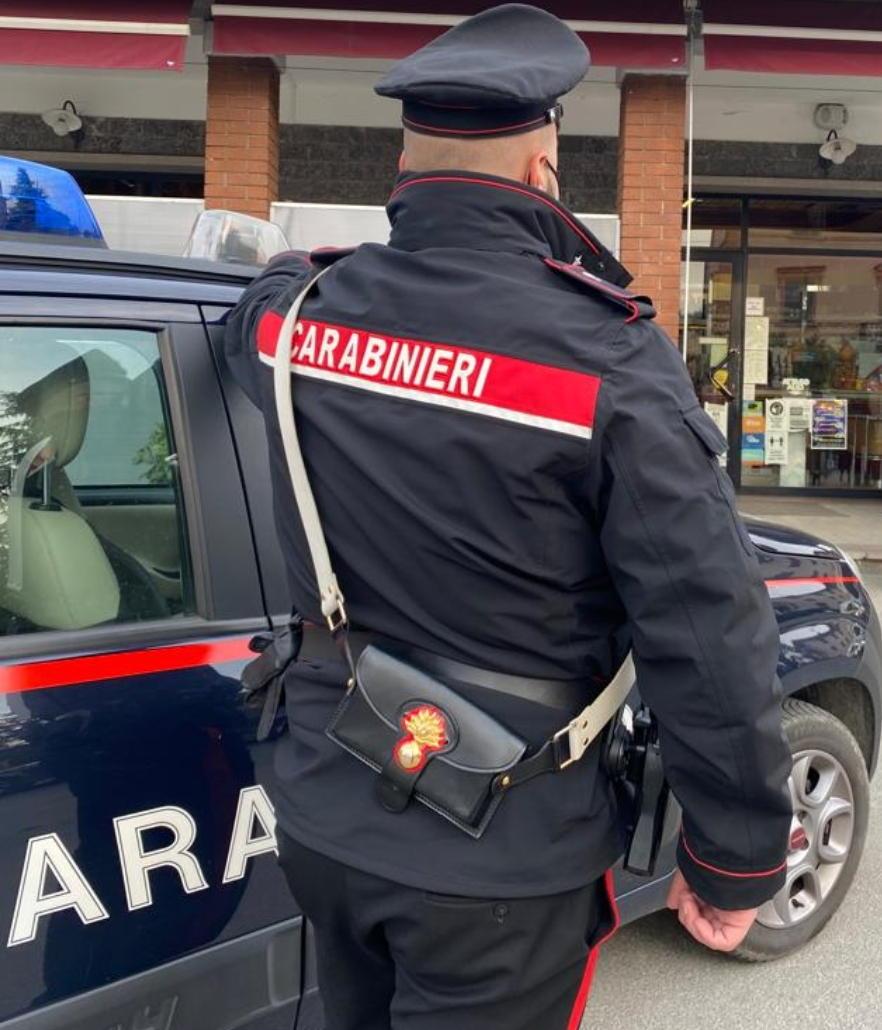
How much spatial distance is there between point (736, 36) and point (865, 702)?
5.63 m

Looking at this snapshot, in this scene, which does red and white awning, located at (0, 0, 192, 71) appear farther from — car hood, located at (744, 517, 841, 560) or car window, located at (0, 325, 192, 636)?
car window, located at (0, 325, 192, 636)

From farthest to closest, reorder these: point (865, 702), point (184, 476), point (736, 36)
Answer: point (736, 36) → point (865, 702) → point (184, 476)

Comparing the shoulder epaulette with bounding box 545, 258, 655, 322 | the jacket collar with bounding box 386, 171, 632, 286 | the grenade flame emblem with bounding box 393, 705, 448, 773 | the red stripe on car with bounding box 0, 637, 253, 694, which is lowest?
the red stripe on car with bounding box 0, 637, 253, 694

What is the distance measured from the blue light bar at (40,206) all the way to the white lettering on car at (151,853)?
1058 millimetres

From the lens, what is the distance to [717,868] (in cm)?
136

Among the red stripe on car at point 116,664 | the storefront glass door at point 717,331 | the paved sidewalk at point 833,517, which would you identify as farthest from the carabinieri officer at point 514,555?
the storefront glass door at point 717,331

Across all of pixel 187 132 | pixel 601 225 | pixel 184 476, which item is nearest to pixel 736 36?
pixel 601 225

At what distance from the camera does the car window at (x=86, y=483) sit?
1768 millimetres

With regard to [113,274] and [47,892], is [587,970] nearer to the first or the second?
[47,892]

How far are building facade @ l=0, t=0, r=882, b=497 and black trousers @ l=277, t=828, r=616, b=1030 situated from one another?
5502mm

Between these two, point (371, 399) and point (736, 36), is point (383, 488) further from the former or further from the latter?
point (736, 36)

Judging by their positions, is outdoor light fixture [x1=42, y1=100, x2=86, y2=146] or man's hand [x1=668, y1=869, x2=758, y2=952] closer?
man's hand [x1=668, y1=869, x2=758, y2=952]

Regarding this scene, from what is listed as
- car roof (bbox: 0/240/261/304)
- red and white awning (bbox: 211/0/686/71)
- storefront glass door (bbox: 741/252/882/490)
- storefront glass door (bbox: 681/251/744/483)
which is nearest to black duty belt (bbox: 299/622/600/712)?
car roof (bbox: 0/240/261/304)

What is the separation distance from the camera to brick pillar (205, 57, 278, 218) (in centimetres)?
768
